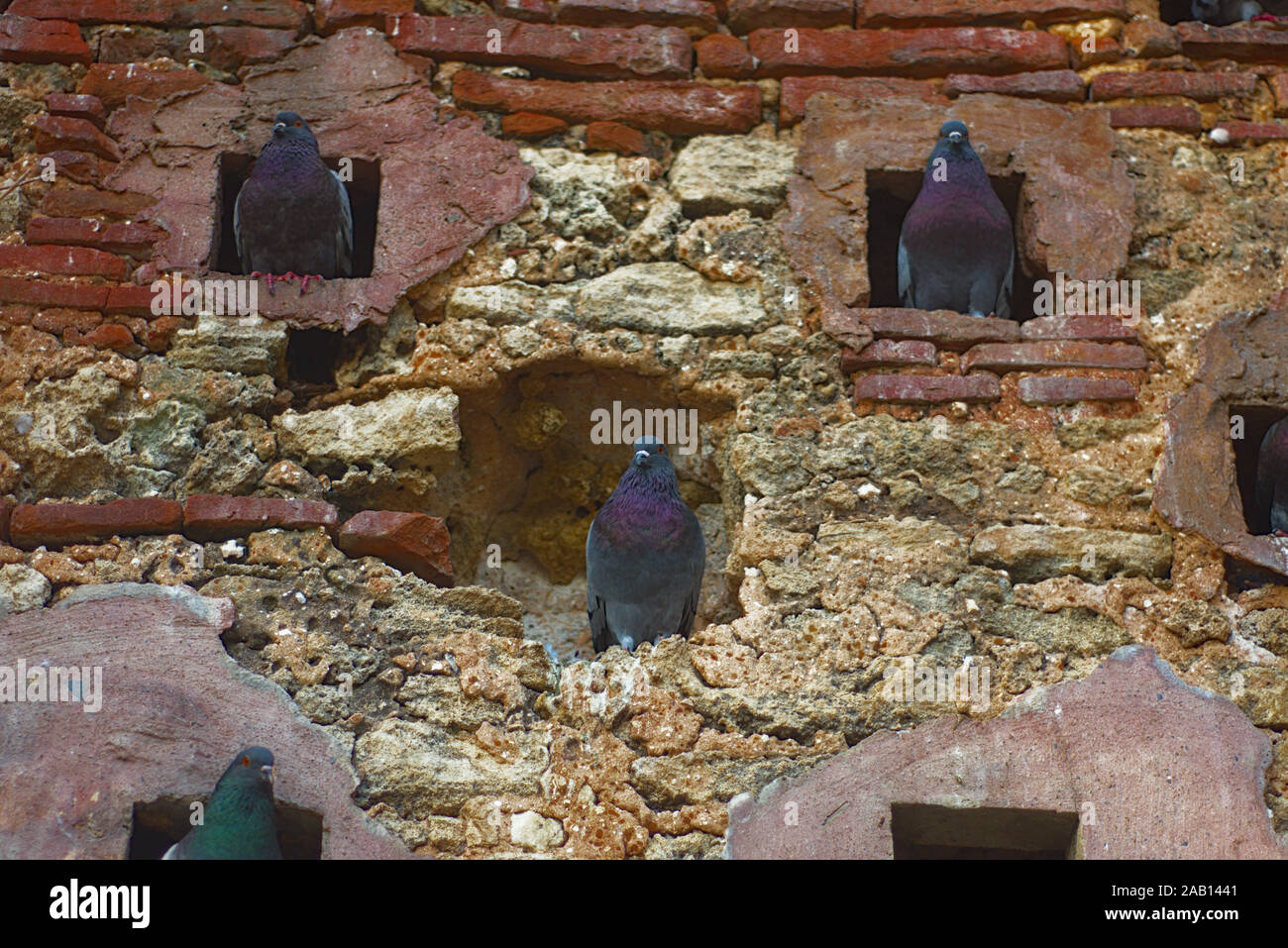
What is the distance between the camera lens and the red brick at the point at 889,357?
149 inches

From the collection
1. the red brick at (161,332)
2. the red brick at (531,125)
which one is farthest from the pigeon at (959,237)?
the red brick at (161,332)

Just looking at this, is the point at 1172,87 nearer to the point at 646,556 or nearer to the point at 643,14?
the point at 643,14

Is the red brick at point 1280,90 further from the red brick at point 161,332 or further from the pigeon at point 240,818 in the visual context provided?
the pigeon at point 240,818

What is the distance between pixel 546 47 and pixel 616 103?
0.26 m

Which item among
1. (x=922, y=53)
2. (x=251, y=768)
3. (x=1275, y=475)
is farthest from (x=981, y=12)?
(x=251, y=768)

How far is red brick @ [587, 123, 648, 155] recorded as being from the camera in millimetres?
4156

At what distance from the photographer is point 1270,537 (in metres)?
3.50

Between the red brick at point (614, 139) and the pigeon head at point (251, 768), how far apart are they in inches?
78.3

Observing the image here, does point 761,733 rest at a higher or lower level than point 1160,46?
lower

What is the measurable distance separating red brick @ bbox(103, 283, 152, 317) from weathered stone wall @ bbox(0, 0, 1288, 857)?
0.01m

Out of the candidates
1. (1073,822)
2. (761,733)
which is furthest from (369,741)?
(1073,822)

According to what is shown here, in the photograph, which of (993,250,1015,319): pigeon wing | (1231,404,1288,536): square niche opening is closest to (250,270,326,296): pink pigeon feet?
(993,250,1015,319): pigeon wing
